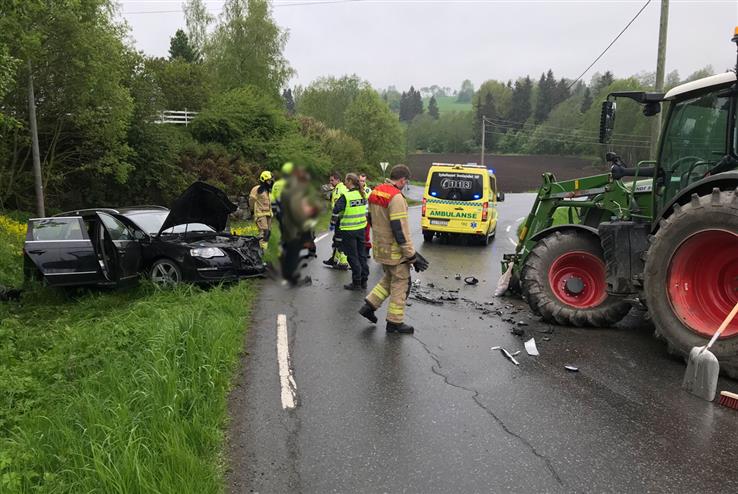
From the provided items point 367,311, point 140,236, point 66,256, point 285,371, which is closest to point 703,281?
point 367,311

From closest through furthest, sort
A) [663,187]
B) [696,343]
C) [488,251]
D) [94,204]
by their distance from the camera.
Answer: [696,343] → [663,187] → [488,251] → [94,204]

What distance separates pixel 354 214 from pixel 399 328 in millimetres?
2247

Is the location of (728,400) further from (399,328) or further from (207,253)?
(207,253)

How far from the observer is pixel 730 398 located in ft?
14.1

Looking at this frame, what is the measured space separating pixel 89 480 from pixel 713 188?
17.6ft

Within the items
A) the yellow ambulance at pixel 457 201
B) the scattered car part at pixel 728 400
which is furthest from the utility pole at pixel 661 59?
the scattered car part at pixel 728 400

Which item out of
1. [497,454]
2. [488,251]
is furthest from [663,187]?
[488,251]

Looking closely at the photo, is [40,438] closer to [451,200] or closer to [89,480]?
[89,480]

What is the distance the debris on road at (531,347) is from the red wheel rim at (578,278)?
1.03m

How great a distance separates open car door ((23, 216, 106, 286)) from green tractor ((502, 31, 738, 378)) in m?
6.30

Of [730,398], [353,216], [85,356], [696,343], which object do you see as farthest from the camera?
[353,216]

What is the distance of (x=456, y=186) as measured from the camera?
47.2ft

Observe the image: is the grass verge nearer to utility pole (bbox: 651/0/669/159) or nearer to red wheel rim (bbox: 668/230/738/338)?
red wheel rim (bbox: 668/230/738/338)

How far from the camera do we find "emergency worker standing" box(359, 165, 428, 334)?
228 inches
